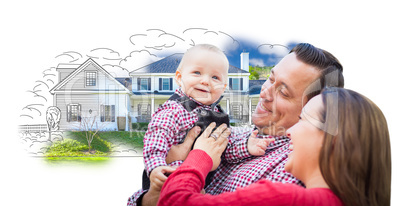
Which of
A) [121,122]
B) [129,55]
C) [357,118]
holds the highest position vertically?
[129,55]

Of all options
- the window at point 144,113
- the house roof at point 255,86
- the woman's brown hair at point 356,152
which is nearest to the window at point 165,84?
the window at point 144,113

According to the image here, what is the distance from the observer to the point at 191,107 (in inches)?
68.5

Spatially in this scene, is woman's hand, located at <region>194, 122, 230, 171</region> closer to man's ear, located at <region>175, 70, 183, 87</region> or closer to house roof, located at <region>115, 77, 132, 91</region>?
man's ear, located at <region>175, 70, 183, 87</region>

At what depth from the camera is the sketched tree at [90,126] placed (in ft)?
6.70

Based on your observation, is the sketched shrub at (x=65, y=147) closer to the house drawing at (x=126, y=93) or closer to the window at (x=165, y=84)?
the house drawing at (x=126, y=93)

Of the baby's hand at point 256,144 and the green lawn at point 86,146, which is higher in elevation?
the baby's hand at point 256,144

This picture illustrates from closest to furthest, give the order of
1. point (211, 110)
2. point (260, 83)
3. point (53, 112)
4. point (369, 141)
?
point (369, 141) < point (211, 110) < point (260, 83) < point (53, 112)

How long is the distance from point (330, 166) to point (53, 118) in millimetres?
1401

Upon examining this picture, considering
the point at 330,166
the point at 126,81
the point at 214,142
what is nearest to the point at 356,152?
the point at 330,166

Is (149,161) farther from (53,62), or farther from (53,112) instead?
(53,62)

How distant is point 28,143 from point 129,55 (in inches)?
27.8

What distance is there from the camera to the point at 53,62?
2.16 metres

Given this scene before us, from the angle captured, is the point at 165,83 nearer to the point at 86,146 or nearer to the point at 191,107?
the point at 191,107

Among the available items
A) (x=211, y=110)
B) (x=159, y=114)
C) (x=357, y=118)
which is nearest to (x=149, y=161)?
(x=159, y=114)
